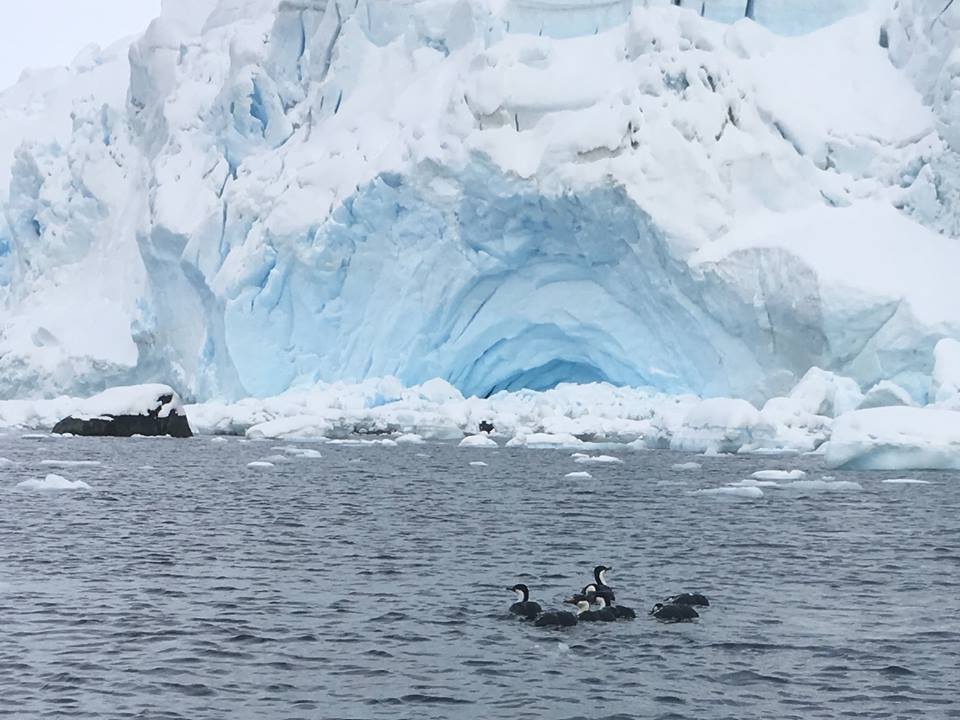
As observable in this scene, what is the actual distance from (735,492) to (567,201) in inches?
695

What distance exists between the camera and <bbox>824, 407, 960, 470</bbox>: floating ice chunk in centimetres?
2414

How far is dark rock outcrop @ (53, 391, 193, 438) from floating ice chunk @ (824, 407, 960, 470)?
751 inches

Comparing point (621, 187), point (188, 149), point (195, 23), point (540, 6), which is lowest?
point (621, 187)

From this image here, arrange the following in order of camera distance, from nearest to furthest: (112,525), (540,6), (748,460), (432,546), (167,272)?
1. (432,546)
2. (112,525)
3. (748,460)
4. (540,6)
5. (167,272)

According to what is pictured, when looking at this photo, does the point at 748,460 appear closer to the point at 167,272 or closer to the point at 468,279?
the point at 468,279

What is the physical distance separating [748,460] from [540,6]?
19.3m

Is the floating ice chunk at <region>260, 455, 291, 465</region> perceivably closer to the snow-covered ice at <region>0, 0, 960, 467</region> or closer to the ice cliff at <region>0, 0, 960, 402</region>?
the snow-covered ice at <region>0, 0, 960, 467</region>

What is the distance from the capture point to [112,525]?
1630 centimetres

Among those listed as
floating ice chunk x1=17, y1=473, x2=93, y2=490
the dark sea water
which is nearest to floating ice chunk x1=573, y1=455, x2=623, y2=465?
the dark sea water

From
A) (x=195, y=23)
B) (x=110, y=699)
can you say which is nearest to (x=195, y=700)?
(x=110, y=699)

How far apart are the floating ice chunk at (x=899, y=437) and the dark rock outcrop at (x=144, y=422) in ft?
62.6

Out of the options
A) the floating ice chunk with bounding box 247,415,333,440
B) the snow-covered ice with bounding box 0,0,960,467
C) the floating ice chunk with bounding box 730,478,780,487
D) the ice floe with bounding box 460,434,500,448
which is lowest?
the floating ice chunk with bounding box 730,478,780,487

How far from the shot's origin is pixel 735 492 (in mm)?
20562

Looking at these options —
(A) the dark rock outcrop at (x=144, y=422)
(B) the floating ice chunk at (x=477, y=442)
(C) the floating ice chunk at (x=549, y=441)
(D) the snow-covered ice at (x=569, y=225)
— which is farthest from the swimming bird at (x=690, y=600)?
(A) the dark rock outcrop at (x=144, y=422)
